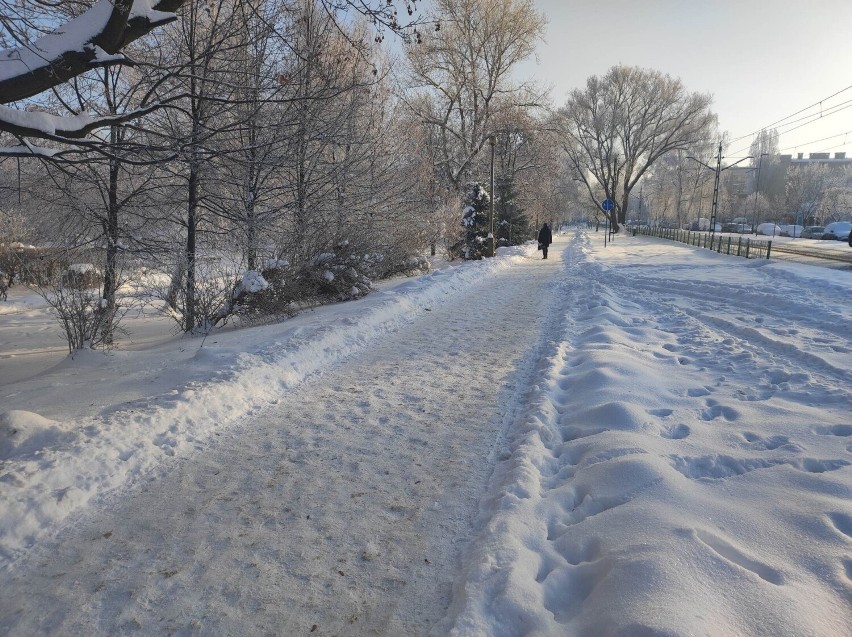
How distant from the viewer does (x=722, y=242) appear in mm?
30484

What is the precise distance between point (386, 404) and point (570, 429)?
184 centimetres

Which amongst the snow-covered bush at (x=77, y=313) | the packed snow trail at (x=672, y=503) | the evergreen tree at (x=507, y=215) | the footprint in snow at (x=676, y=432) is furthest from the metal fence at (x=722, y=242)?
the snow-covered bush at (x=77, y=313)

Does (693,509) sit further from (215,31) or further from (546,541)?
(215,31)

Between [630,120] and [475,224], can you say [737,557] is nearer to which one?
[475,224]

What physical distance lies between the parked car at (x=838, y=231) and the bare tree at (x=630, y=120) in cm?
1614

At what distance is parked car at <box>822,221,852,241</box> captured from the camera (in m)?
42.7

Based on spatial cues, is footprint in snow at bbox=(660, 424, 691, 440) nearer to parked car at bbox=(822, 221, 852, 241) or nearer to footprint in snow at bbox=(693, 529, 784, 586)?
footprint in snow at bbox=(693, 529, 784, 586)

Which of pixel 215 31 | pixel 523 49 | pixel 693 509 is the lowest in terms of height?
pixel 693 509

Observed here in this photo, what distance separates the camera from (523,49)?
29984mm

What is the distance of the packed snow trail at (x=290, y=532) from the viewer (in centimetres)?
242

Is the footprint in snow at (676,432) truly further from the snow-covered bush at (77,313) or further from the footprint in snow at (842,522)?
the snow-covered bush at (77,313)

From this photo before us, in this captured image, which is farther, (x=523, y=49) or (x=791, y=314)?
(x=523, y=49)

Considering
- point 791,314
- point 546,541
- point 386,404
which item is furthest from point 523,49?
point 546,541

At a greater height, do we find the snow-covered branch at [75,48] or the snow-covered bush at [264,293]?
the snow-covered branch at [75,48]
